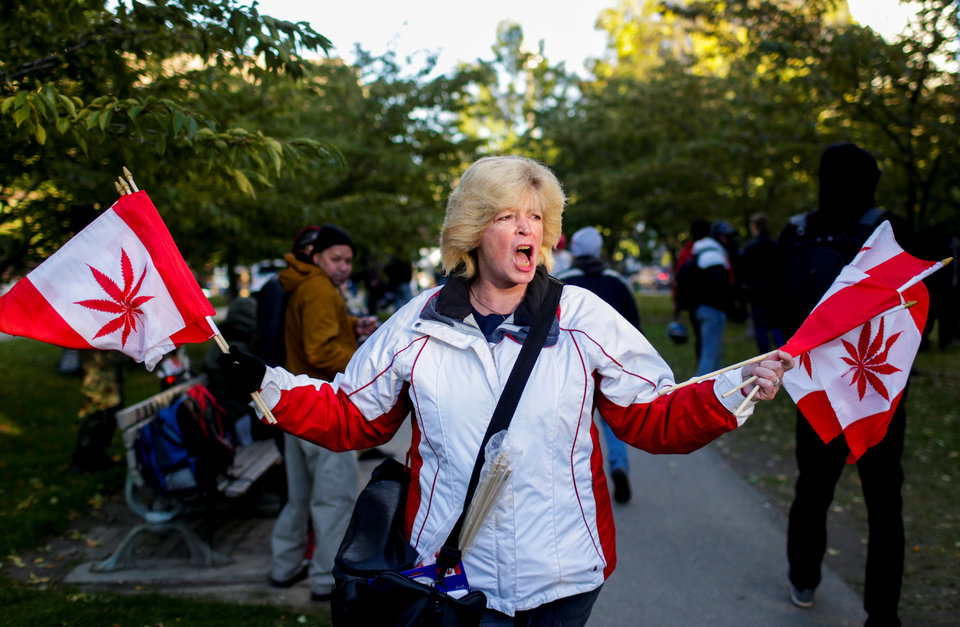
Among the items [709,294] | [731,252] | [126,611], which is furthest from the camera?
[731,252]

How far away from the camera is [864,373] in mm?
2549

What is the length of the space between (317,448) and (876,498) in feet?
9.49

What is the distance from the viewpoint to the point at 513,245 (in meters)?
2.36

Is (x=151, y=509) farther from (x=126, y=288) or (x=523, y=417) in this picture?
(x=523, y=417)

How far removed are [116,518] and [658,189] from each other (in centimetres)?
1707

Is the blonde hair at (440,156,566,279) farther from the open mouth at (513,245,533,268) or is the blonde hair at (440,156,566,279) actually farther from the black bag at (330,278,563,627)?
the black bag at (330,278,563,627)

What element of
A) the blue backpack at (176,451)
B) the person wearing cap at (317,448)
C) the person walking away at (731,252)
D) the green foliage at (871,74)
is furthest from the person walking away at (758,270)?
the blue backpack at (176,451)

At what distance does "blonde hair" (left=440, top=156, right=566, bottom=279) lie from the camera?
239cm

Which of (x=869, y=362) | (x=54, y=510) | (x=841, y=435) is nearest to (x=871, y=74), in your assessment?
(x=841, y=435)

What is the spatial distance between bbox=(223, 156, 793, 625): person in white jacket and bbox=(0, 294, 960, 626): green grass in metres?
2.08

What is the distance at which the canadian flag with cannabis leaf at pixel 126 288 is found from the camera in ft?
7.97

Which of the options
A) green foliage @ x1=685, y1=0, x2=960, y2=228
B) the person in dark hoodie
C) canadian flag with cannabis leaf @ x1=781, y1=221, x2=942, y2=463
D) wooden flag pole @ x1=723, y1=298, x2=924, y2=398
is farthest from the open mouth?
green foliage @ x1=685, y1=0, x2=960, y2=228

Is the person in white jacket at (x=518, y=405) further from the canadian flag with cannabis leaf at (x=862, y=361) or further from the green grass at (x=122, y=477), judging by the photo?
the green grass at (x=122, y=477)

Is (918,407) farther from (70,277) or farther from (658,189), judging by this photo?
(658,189)
